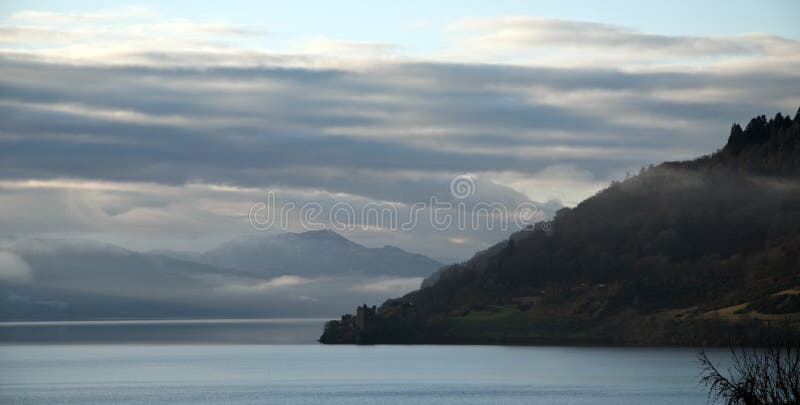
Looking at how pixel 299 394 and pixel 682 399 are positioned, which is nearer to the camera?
pixel 682 399

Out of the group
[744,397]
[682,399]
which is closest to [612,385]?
[682,399]

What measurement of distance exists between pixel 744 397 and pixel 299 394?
128 metres

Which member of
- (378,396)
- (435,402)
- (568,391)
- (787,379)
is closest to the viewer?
(787,379)

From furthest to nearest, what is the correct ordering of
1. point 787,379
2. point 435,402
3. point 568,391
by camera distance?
1. point 568,391
2. point 435,402
3. point 787,379

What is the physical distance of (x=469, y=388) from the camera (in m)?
191

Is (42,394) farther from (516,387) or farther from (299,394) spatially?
(516,387)

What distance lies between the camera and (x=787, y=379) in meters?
56.9

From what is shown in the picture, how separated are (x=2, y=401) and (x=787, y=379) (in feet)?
469

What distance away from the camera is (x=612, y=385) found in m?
196

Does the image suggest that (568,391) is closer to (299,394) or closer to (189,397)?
(299,394)

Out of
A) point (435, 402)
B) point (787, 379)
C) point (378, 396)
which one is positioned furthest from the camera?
point (378, 396)

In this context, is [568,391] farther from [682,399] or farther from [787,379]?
[787,379]

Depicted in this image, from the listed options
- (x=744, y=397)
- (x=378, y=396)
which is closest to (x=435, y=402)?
(x=378, y=396)

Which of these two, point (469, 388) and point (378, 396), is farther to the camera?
point (469, 388)
